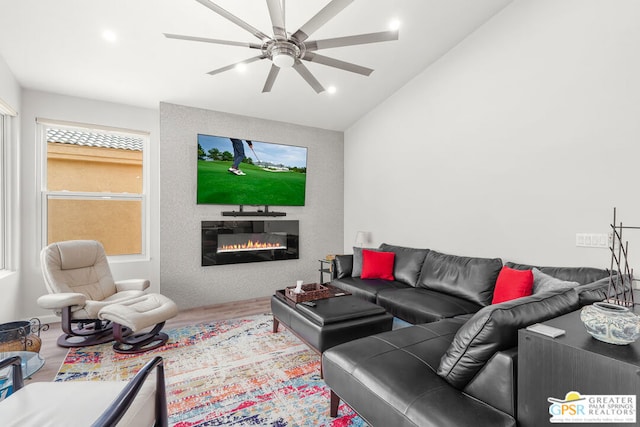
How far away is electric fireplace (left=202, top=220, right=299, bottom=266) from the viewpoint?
434cm

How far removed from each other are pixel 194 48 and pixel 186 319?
308 centimetres

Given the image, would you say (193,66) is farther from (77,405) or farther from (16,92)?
(77,405)

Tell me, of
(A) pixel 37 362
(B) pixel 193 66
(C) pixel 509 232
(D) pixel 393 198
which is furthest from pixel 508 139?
(A) pixel 37 362

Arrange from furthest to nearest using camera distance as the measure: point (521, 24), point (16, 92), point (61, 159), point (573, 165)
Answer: point (61, 159)
point (16, 92)
point (521, 24)
point (573, 165)

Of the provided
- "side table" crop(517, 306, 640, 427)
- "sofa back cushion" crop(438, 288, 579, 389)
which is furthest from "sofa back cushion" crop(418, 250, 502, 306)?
"side table" crop(517, 306, 640, 427)

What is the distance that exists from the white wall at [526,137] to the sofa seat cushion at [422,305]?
2.35 feet

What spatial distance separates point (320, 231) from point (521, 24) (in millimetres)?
3693

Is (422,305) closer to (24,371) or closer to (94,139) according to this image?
(24,371)

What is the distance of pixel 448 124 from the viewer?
3.74m

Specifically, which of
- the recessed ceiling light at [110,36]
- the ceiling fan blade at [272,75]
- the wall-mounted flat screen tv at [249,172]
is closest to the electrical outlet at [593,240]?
the ceiling fan blade at [272,75]

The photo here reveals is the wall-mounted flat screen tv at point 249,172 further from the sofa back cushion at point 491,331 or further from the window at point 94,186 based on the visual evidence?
the sofa back cushion at point 491,331

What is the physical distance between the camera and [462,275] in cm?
326

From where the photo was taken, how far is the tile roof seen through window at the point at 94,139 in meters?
3.70

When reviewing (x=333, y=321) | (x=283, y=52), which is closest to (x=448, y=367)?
(x=333, y=321)
